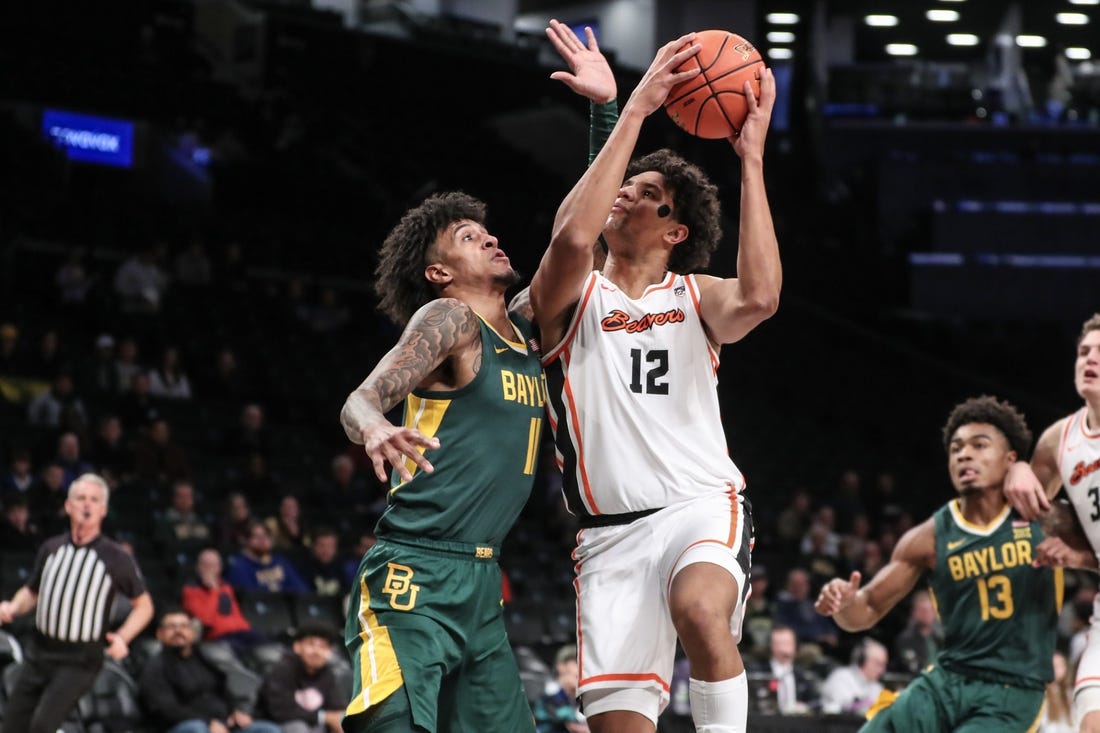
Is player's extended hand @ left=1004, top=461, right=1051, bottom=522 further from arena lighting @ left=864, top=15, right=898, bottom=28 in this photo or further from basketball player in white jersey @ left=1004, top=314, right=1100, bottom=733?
arena lighting @ left=864, top=15, right=898, bottom=28

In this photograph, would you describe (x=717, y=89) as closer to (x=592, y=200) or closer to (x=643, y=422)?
(x=592, y=200)

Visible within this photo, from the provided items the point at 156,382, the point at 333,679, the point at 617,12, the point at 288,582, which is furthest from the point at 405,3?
the point at 333,679

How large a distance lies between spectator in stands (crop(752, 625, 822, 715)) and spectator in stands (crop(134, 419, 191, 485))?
550 centimetres

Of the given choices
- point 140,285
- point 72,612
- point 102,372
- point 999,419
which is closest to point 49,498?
point 102,372

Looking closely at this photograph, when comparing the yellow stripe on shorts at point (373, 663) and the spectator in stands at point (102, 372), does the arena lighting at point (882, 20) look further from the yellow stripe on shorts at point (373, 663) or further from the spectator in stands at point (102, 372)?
the yellow stripe on shorts at point (373, 663)

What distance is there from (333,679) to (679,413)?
18.3 feet

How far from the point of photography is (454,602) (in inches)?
176

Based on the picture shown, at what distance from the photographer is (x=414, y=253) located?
197 inches

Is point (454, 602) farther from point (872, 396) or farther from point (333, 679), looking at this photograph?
point (872, 396)

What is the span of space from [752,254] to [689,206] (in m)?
0.58

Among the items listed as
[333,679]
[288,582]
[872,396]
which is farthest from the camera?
[872,396]

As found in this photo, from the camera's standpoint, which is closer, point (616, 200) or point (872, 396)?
point (616, 200)

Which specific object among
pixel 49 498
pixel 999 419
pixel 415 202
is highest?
pixel 415 202

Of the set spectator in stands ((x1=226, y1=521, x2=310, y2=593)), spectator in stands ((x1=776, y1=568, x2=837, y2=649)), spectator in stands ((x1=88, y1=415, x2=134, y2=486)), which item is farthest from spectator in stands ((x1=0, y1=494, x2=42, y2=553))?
spectator in stands ((x1=776, y1=568, x2=837, y2=649))
